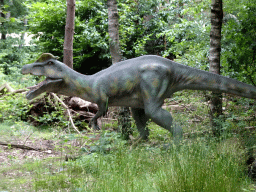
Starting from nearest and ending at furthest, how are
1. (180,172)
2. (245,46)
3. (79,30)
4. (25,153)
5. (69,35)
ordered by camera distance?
(180,172) → (25,153) → (245,46) → (69,35) → (79,30)

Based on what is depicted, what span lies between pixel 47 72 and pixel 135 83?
4.40 feet

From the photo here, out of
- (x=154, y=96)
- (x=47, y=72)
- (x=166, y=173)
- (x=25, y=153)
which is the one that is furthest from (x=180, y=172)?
(x=25, y=153)

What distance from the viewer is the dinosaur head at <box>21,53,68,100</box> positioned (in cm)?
412

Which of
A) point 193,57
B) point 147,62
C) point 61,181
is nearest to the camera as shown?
point 61,181

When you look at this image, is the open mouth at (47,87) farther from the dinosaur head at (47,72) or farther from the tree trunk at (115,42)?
the tree trunk at (115,42)

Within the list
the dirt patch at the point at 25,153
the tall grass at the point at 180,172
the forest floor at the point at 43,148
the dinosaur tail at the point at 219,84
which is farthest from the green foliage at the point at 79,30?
the tall grass at the point at 180,172

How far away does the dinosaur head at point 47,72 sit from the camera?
13.5 ft

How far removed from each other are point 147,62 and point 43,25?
8.41 m

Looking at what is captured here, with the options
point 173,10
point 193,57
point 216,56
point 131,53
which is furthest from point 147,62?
point 173,10

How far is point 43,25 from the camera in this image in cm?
1134

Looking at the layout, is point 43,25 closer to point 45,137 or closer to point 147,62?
point 45,137

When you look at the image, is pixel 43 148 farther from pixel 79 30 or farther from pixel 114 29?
pixel 79 30

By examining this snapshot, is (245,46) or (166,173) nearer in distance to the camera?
(166,173)

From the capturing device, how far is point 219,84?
4223 millimetres
